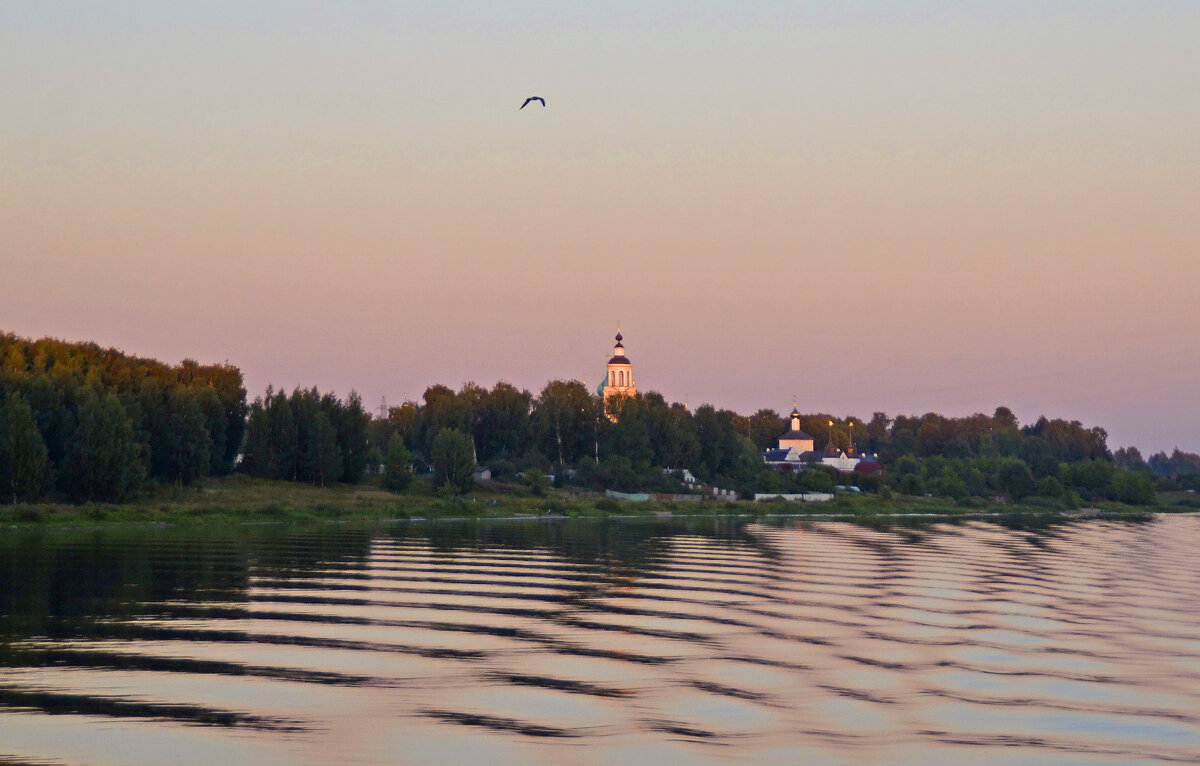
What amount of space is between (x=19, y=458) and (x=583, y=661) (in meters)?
51.7

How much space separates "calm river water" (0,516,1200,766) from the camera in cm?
1608

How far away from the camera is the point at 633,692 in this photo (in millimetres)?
19688

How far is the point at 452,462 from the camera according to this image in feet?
313

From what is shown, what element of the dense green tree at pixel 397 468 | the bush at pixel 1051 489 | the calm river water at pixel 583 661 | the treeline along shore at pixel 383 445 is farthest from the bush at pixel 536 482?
the calm river water at pixel 583 661

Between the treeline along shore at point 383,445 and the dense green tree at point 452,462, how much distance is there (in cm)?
11

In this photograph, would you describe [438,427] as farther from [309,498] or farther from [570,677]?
[570,677]

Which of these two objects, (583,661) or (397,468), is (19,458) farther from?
(583,661)

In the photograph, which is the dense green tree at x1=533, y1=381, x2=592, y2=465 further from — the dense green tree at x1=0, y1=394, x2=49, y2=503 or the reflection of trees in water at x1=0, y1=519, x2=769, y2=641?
the dense green tree at x1=0, y1=394, x2=49, y2=503

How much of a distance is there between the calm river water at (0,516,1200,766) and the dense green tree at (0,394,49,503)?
20.9 metres

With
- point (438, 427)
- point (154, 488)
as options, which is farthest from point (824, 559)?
point (438, 427)

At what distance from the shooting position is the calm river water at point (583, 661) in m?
16.1

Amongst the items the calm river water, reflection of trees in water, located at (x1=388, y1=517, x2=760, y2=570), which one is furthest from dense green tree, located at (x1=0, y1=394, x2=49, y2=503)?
the calm river water

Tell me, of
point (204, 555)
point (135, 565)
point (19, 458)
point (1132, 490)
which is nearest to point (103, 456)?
point (19, 458)

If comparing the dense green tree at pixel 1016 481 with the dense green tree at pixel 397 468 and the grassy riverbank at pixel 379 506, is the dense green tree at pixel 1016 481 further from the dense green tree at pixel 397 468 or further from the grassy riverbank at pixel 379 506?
the dense green tree at pixel 397 468
